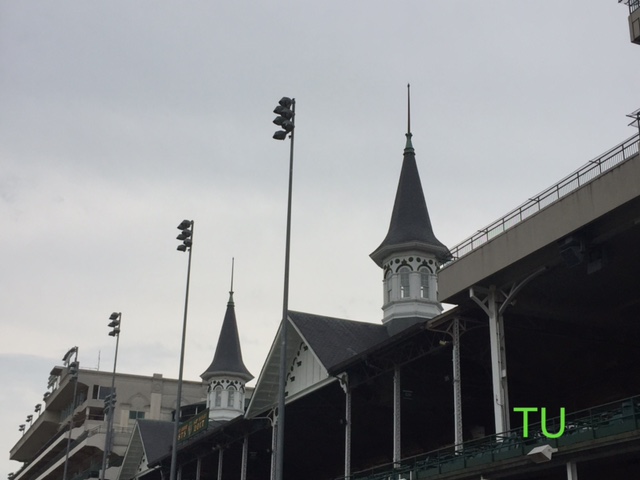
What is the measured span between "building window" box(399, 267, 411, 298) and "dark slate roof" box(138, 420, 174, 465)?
72.5ft

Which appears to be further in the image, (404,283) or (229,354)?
(229,354)

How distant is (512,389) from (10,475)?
113 meters

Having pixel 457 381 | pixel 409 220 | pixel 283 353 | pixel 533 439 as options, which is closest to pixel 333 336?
pixel 457 381

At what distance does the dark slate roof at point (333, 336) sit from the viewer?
133 feet

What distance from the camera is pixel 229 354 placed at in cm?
8550

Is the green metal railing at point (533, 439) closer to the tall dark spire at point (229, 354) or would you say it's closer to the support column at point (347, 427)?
the support column at point (347, 427)

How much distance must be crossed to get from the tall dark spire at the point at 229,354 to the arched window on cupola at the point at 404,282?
106 feet

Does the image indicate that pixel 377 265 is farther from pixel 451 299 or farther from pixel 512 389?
pixel 451 299

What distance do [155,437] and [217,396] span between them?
15.0 metres

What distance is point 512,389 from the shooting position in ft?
130

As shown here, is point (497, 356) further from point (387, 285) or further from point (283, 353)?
point (387, 285)

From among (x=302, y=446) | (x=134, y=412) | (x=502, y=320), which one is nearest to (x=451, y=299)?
(x=502, y=320)

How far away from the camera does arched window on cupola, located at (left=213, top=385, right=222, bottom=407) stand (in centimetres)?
8419

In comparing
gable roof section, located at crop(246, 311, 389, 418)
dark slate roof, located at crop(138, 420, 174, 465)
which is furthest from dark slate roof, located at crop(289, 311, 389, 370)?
dark slate roof, located at crop(138, 420, 174, 465)
